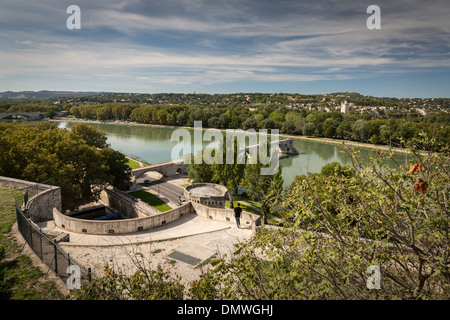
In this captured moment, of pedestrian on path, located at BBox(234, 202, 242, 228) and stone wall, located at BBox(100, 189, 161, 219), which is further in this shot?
stone wall, located at BBox(100, 189, 161, 219)

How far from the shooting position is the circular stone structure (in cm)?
2055

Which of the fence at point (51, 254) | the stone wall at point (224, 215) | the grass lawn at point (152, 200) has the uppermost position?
the fence at point (51, 254)

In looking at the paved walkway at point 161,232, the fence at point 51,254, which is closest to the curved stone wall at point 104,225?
the paved walkway at point 161,232

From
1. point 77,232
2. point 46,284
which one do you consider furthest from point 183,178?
point 46,284

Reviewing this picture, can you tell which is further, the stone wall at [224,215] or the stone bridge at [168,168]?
the stone bridge at [168,168]

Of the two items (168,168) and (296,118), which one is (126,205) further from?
(296,118)

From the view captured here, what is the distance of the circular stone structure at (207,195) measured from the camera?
20.5 m

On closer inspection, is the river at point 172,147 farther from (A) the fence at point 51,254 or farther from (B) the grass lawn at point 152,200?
(A) the fence at point 51,254

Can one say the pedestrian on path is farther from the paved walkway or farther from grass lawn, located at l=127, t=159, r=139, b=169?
grass lawn, located at l=127, t=159, r=139, b=169

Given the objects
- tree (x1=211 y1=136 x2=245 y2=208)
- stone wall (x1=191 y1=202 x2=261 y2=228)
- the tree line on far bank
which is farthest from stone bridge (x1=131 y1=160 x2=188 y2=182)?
the tree line on far bank

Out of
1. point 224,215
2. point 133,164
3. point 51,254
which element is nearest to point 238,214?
point 224,215

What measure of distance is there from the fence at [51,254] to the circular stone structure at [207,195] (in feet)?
37.0

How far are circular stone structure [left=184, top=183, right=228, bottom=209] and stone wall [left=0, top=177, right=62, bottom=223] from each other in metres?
→ 8.46
